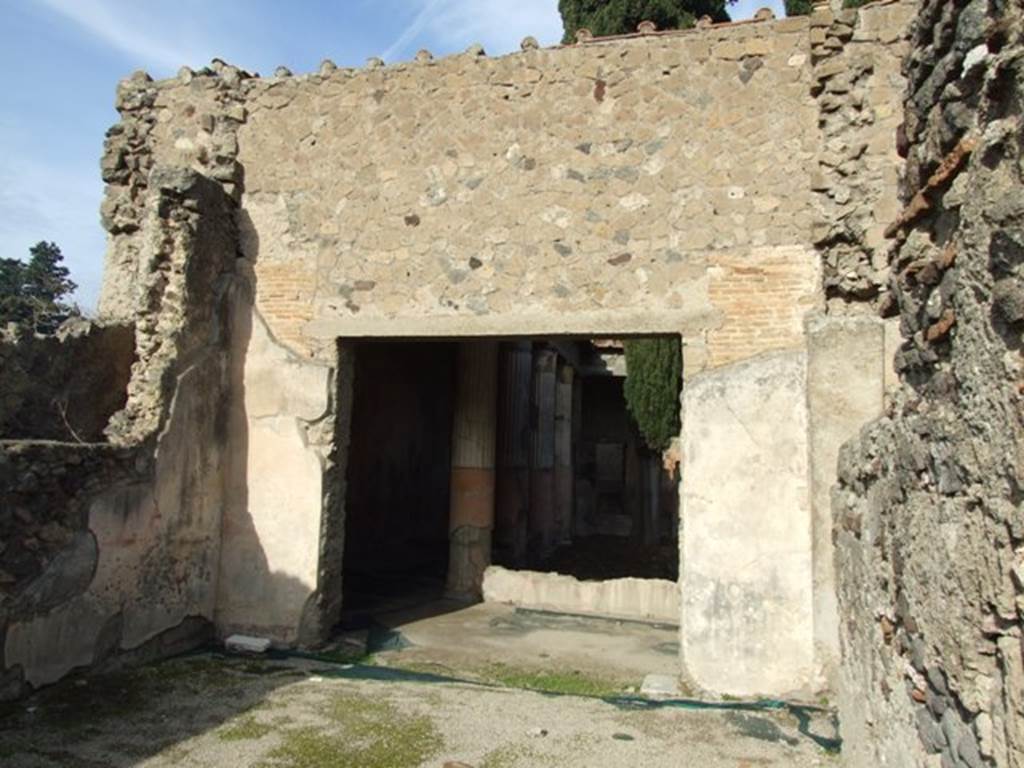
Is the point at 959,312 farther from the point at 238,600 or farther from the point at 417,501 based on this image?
the point at 417,501

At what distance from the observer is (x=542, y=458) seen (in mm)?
14977

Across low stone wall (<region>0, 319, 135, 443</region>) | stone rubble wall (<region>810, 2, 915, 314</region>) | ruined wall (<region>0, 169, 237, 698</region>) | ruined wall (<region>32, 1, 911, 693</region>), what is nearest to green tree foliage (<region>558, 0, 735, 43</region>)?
ruined wall (<region>32, 1, 911, 693</region>)

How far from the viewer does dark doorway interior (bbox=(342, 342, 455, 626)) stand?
11500 mm

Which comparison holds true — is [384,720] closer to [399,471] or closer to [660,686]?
[660,686]

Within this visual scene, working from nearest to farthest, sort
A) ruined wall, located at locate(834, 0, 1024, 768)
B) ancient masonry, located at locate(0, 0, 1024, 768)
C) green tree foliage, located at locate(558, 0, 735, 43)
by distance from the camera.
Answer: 1. ruined wall, located at locate(834, 0, 1024, 768)
2. ancient masonry, located at locate(0, 0, 1024, 768)
3. green tree foliage, located at locate(558, 0, 735, 43)

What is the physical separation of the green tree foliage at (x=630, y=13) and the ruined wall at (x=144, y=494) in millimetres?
10486

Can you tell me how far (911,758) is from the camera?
261 cm

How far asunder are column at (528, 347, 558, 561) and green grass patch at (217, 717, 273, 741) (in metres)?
9.15

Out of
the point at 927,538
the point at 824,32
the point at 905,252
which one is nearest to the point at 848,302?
the point at 824,32

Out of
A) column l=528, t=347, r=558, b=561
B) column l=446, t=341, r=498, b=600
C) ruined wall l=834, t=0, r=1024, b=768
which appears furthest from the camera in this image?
column l=528, t=347, r=558, b=561

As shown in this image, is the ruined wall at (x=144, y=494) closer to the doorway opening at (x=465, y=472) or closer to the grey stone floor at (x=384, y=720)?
the grey stone floor at (x=384, y=720)

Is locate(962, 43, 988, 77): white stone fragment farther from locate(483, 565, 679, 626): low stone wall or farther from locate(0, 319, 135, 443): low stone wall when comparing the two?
locate(483, 565, 679, 626): low stone wall

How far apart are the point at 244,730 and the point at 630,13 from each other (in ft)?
46.6

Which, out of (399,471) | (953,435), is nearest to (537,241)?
(953,435)
